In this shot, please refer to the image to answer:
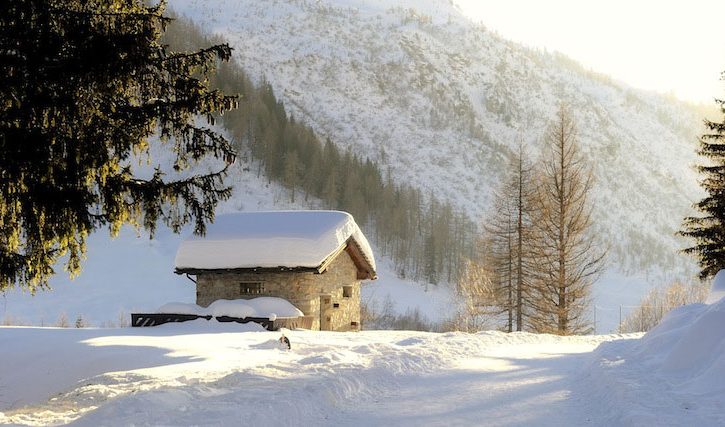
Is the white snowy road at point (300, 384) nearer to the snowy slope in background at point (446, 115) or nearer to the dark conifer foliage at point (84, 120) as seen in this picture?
the dark conifer foliage at point (84, 120)

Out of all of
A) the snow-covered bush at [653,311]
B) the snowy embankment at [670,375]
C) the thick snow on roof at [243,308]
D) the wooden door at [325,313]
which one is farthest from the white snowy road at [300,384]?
the snow-covered bush at [653,311]

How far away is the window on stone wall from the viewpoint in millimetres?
24625

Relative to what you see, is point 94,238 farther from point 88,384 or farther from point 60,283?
point 88,384

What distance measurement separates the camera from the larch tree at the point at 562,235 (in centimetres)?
2569

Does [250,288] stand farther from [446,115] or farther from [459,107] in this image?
[459,107]

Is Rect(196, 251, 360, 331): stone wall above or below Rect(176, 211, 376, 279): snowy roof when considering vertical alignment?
below

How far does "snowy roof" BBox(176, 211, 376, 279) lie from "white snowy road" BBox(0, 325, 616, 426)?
22.2ft

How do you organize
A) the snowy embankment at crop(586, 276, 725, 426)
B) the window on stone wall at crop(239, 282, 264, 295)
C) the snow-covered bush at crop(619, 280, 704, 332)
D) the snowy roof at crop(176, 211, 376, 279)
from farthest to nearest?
the snow-covered bush at crop(619, 280, 704, 332) < the window on stone wall at crop(239, 282, 264, 295) < the snowy roof at crop(176, 211, 376, 279) < the snowy embankment at crop(586, 276, 725, 426)

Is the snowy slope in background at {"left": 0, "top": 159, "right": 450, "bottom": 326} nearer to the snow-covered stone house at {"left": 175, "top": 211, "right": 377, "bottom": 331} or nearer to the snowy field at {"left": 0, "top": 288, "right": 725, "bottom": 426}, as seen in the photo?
the snow-covered stone house at {"left": 175, "top": 211, "right": 377, "bottom": 331}

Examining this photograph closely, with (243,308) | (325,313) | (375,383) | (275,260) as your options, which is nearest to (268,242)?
(275,260)

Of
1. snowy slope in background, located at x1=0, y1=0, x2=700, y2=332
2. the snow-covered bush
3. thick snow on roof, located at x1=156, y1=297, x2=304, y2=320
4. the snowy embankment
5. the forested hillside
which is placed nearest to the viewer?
the snowy embankment

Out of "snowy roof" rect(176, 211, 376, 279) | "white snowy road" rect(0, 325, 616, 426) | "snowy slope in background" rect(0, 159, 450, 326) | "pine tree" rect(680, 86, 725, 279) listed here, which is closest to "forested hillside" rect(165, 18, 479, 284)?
"snowy slope in background" rect(0, 159, 450, 326)

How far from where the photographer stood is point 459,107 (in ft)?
460

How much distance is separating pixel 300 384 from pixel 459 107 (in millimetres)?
135983
